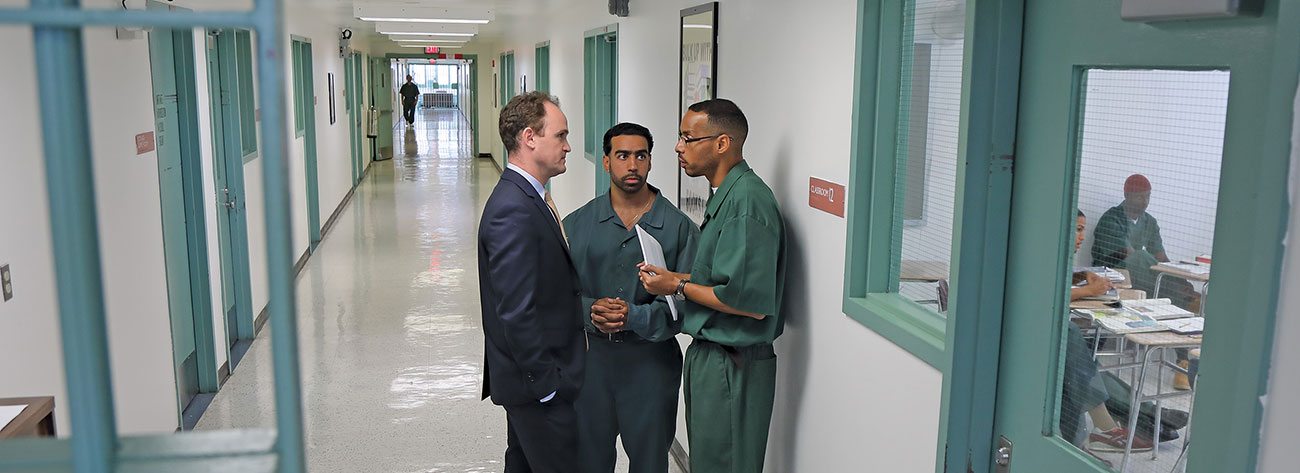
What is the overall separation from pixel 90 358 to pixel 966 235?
162cm

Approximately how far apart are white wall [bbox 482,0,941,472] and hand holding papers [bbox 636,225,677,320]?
17.1 inches

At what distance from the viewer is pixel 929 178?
8.44ft

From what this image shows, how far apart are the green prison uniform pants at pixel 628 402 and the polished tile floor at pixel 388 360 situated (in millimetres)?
1008

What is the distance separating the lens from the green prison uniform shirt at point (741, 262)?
2.98 m

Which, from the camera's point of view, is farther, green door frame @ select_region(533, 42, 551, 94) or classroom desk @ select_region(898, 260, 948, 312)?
green door frame @ select_region(533, 42, 551, 94)

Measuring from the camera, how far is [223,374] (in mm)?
5484

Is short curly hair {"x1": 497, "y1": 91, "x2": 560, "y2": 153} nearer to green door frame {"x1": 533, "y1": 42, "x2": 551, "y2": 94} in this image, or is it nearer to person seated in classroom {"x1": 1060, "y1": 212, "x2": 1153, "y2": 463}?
person seated in classroom {"x1": 1060, "y1": 212, "x2": 1153, "y2": 463}

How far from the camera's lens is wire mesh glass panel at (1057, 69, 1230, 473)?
5.24 feet

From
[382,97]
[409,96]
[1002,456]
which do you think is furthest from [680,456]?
[409,96]

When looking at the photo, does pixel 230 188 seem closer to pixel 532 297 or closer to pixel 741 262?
pixel 532 297

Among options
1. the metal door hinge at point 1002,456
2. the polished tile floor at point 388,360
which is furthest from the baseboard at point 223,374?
the metal door hinge at point 1002,456

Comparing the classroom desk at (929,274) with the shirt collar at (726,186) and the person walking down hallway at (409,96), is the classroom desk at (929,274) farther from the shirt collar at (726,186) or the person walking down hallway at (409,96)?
the person walking down hallway at (409,96)

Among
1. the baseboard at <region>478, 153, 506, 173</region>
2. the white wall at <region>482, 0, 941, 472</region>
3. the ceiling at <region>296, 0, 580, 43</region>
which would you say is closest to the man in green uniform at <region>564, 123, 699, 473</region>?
the white wall at <region>482, 0, 941, 472</region>

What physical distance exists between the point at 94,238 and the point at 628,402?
2.57 meters
